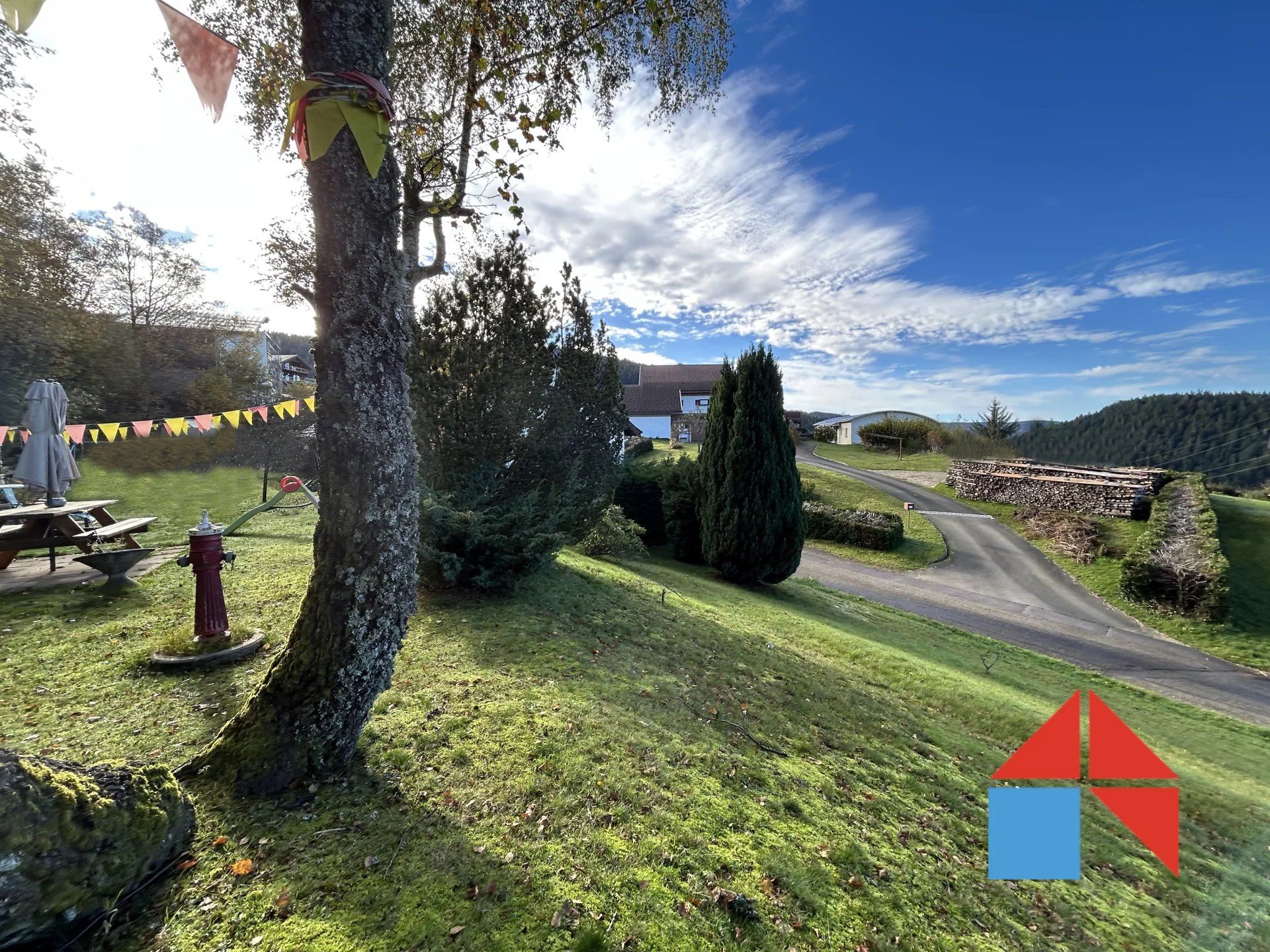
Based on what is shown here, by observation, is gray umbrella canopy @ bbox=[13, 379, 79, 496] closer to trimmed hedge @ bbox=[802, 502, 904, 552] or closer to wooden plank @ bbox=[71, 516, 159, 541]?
wooden plank @ bbox=[71, 516, 159, 541]

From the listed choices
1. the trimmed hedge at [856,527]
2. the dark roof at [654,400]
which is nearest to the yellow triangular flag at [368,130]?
the trimmed hedge at [856,527]

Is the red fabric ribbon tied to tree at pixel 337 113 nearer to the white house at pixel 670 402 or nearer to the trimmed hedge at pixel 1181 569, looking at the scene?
the trimmed hedge at pixel 1181 569

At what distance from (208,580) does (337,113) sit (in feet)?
11.6

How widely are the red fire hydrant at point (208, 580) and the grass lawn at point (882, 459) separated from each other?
3499cm

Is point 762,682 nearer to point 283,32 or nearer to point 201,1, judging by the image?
point 283,32

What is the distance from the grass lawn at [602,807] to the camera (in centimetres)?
203

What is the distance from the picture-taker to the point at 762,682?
5016 millimetres

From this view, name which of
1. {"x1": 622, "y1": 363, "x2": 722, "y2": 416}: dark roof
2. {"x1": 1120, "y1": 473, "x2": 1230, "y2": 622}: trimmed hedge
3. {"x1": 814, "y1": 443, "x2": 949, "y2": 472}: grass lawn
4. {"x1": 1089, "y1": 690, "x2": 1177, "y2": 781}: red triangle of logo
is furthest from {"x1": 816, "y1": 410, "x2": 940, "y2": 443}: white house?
{"x1": 1089, "y1": 690, "x2": 1177, "y2": 781}: red triangle of logo

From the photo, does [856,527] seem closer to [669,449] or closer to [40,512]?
[669,449]

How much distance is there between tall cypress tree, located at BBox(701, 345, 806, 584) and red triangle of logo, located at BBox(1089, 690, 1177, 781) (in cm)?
590

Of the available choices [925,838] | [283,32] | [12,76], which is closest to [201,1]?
[283,32]

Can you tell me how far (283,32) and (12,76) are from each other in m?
12.7

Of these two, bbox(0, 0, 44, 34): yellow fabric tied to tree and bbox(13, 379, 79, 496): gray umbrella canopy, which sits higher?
bbox(0, 0, 44, 34): yellow fabric tied to tree

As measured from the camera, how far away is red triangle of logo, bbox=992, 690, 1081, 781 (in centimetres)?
463
